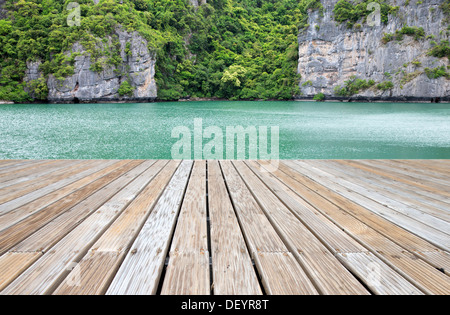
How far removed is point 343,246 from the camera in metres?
1.32

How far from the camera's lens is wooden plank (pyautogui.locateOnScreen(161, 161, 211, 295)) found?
39.1 inches

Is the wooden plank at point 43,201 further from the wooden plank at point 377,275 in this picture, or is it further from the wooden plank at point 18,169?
the wooden plank at point 377,275

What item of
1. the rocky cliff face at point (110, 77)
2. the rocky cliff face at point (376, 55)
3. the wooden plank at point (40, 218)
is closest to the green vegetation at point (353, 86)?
the rocky cliff face at point (376, 55)

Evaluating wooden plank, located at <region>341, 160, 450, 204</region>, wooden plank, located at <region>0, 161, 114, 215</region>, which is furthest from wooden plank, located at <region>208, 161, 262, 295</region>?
wooden plank, located at <region>341, 160, 450, 204</region>

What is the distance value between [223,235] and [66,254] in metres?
0.70

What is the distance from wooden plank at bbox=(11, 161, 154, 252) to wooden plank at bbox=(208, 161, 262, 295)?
756mm

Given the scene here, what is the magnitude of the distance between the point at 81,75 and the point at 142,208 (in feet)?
162

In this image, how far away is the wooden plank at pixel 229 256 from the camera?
99cm

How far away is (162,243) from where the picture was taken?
52.2 inches

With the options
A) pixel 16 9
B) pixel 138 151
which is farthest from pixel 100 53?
pixel 138 151

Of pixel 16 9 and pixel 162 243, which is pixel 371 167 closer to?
pixel 162 243

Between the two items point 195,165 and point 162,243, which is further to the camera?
point 195,165

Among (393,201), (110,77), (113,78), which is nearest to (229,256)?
(393,201)

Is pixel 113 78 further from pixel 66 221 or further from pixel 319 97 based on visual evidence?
pixel 66 221
